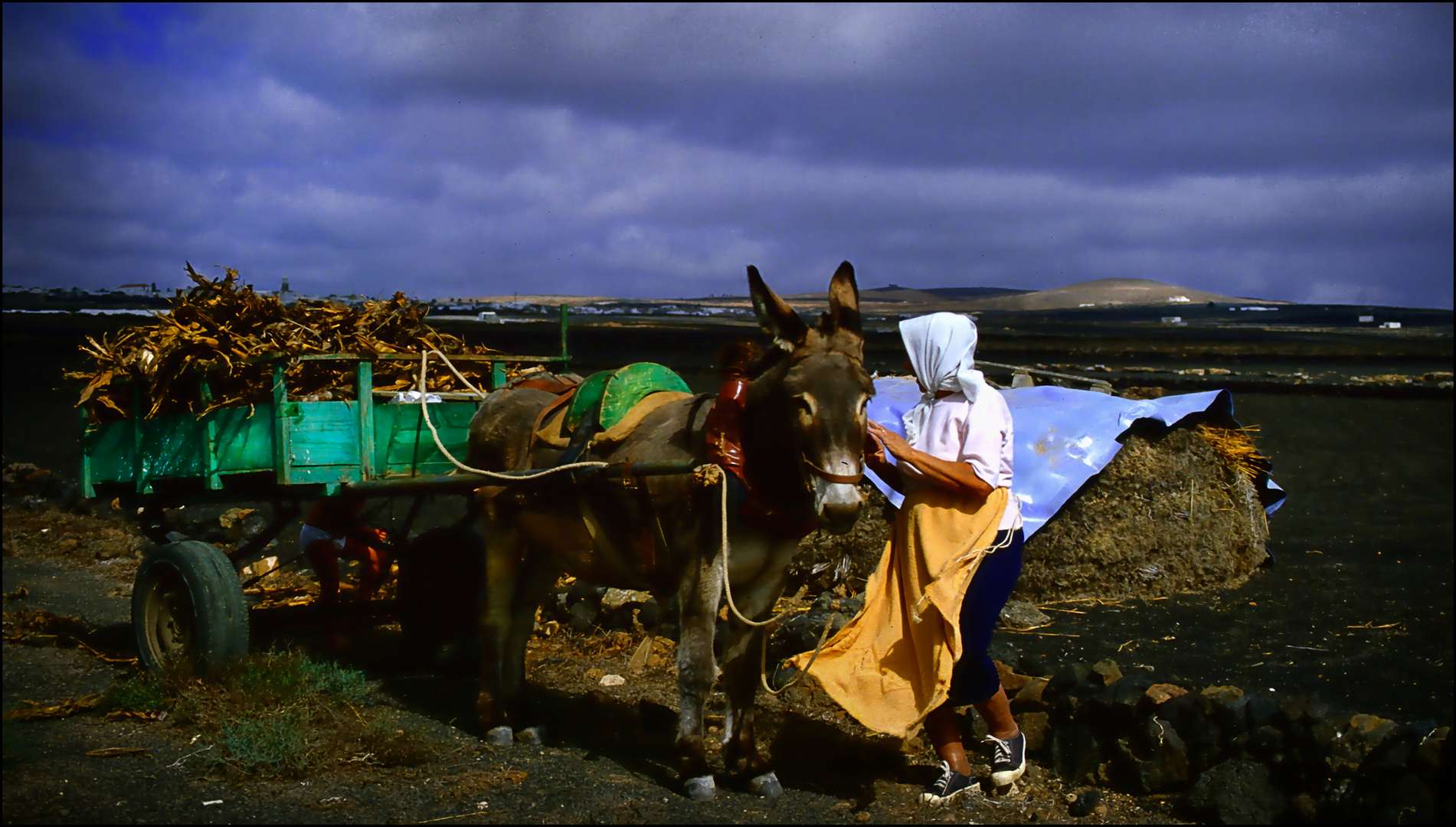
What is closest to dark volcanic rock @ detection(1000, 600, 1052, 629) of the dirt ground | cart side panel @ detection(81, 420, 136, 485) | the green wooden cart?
the dirt ground

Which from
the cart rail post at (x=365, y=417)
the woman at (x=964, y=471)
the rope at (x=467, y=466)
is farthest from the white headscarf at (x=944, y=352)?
the cart rail post at (x=365, y=417)

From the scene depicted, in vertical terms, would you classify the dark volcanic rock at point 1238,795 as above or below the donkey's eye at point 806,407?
below

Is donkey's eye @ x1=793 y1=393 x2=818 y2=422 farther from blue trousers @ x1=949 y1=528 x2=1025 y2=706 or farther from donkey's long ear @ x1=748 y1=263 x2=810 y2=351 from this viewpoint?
blue trousers @ x1=949 y1=528 x2=1025 y2=706

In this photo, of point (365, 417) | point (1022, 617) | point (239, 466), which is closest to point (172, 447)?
point (239, 466)

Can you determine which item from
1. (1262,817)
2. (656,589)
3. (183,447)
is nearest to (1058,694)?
(1262,817)

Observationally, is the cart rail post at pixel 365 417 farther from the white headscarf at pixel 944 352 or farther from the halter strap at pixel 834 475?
the white headscarf at pixel 944 352

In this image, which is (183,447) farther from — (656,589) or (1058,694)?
(1058,694)

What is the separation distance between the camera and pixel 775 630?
7.52 m

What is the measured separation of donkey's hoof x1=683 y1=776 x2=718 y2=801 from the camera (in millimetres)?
4723

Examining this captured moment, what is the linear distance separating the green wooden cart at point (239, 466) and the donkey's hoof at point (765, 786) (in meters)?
2.21

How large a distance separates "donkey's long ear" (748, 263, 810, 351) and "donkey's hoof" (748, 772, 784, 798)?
206 cm

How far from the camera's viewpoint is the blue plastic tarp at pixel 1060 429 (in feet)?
31.0

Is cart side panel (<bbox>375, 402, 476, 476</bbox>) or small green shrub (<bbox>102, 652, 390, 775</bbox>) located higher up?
cart side panel (<bbox>375, 402, 476, 476</bbox>)

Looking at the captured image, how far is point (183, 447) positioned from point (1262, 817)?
6.35 m
